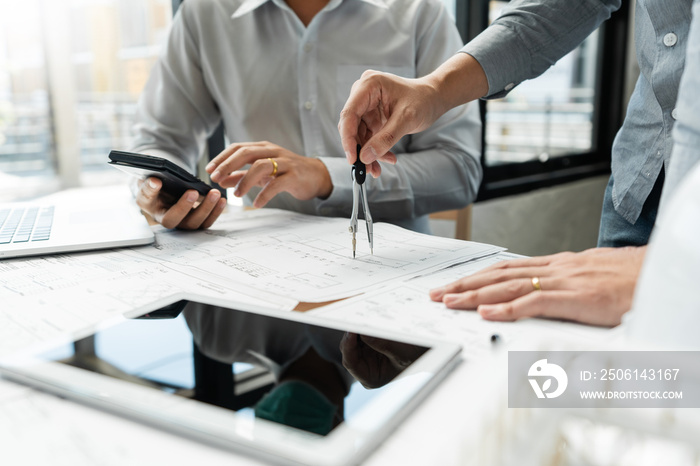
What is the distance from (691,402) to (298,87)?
1065mm

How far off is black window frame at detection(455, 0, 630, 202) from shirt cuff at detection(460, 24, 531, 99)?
1413 mm

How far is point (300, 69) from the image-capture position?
1225mm

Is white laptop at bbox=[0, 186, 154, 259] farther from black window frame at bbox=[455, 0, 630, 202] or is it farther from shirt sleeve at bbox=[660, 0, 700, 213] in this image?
black window frame at bbox=[455, 0, 630, 202]

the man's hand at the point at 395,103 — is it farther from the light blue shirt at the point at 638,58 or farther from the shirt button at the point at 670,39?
the shirt button at the point at 670,39

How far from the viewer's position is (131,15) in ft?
6.31

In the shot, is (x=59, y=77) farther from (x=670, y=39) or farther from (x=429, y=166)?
(x=670, y=39)

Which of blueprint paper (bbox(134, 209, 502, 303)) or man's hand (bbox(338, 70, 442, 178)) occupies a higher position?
man's hand (bbox(338, 70, 442, 178))

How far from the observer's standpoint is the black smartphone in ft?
2.66

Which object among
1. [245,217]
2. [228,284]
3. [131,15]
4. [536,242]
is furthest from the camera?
[536,242]

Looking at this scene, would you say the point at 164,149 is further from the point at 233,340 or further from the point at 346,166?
the point at 233,340

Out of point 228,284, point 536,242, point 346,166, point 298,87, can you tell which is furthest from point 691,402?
point 536,242

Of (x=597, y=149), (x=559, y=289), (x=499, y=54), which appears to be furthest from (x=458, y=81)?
(x=597, y=149)

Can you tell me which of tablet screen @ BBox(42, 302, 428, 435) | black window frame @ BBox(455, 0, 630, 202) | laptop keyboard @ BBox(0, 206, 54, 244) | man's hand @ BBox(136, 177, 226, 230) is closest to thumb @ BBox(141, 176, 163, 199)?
man's hand @ BBox(136, 177, 226, 230)

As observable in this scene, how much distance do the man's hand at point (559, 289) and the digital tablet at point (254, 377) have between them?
12 centimetres
